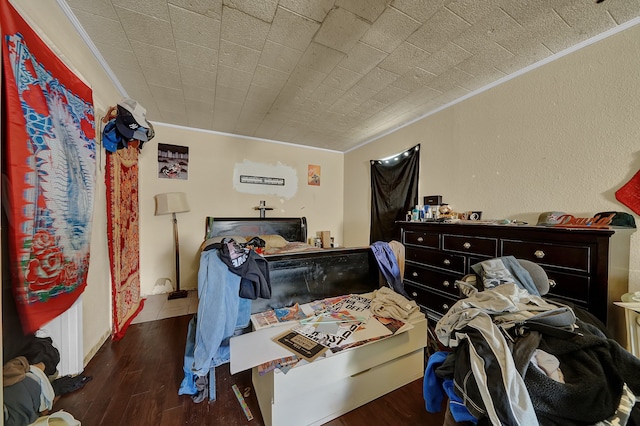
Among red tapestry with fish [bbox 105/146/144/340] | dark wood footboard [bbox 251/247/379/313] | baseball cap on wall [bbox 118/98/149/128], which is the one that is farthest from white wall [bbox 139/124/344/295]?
dark wood footboard [bbox 251/247/379/313]

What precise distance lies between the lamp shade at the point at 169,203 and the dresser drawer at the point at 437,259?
3.09 m

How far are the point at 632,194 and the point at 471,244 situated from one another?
0.98 meters

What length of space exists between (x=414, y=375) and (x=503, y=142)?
87.0 inches

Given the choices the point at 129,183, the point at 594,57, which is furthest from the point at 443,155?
the point at 129,183

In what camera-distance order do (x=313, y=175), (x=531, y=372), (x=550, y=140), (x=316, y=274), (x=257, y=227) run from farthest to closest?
(x=313, y=175) < (x=257, y=227) < (x=316, y=274) < (x=550, y=140) < (x=531, y=372)

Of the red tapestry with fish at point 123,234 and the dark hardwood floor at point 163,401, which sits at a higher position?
the red tapestry with fish at point 123,234

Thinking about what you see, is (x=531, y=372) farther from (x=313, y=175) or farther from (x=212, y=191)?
(x=313, y=175)

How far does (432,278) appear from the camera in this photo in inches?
86.1

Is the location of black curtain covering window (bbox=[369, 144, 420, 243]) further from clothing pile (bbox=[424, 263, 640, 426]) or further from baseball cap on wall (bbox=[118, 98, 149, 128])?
baseball cap on wall (bbox=[118, 98, 149, 128])

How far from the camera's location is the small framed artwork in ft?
14.3

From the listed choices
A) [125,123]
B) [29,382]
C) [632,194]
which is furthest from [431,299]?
[125,123]

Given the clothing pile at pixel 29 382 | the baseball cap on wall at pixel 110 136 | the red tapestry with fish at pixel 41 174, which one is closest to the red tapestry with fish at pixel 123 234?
the baseball cap on wall at pixel 110 136

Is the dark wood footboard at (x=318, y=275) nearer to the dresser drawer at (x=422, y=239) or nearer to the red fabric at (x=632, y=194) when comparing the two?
the dresser drawer at (x=422, y=239)

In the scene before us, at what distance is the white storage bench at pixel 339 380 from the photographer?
1.13 m
